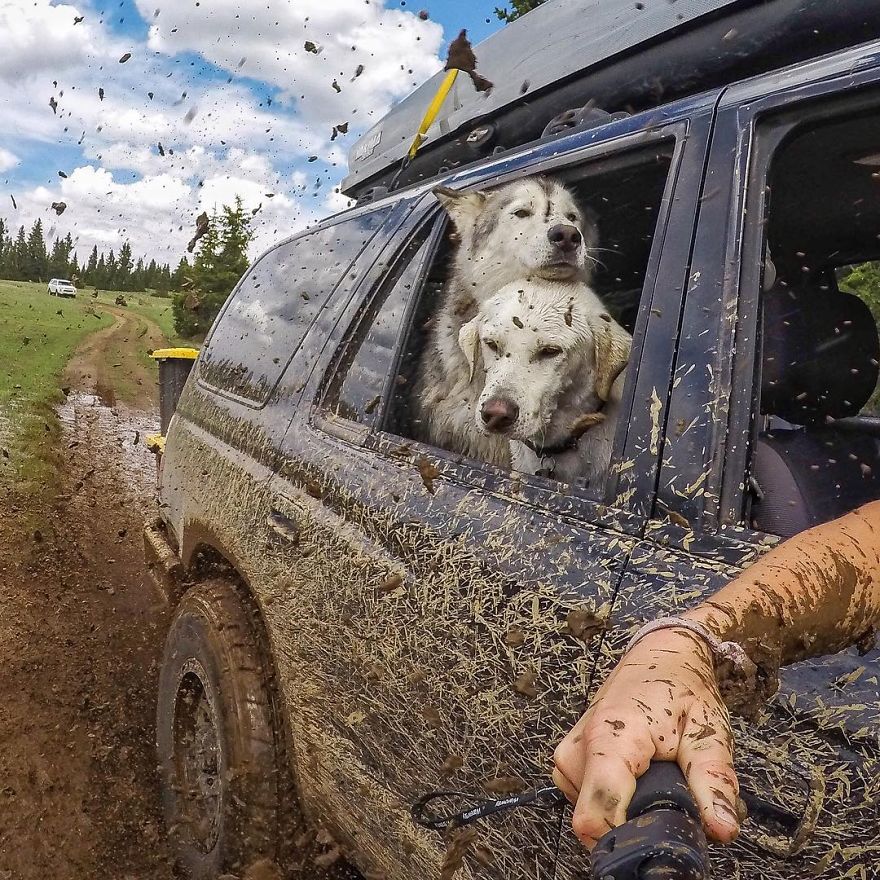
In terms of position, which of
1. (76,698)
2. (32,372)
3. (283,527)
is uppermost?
(283,527)

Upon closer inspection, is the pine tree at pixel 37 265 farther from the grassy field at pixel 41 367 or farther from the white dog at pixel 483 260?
the white dog at pixel 483 260

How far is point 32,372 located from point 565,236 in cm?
2030

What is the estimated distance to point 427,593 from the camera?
164cm

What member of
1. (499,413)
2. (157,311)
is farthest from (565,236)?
(157,311)

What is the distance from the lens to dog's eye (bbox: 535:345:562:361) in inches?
83.4

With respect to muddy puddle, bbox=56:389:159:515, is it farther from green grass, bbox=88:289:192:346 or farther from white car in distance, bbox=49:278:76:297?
white car in distance, bbox=49:278:76:297

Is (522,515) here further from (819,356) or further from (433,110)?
(433,110)

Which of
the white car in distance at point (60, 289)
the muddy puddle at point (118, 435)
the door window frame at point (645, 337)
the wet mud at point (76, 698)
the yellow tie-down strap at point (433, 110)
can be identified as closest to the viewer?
the door window frame at point (645, 337)

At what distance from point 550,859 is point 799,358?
1611 mm

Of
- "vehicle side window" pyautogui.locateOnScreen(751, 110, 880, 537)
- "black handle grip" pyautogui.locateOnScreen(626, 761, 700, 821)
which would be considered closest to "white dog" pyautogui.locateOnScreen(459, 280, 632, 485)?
"vehicle side window" pyautogui.locateOnScreen(751, 110, 880, 537)

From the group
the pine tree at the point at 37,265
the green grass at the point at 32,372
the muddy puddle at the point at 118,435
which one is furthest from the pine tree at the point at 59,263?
the muddy puddle at the point at 118,435

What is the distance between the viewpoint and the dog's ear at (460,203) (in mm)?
2395

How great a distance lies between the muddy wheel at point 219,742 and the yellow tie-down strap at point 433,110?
2358 millimetres

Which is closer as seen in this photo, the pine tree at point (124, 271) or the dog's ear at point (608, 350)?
the dog's ear at point (608, 350)
